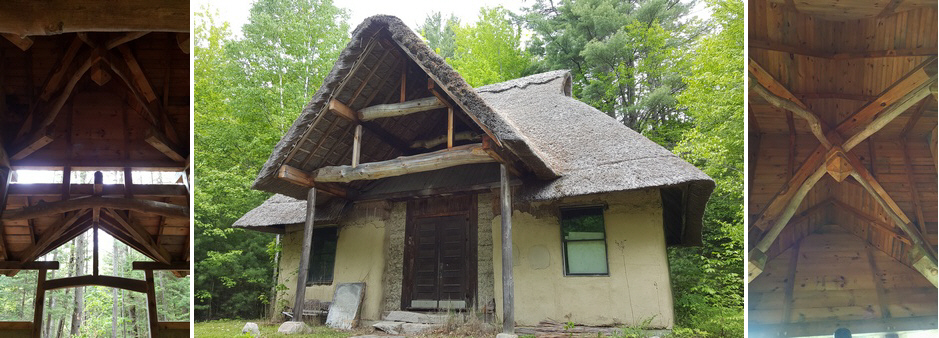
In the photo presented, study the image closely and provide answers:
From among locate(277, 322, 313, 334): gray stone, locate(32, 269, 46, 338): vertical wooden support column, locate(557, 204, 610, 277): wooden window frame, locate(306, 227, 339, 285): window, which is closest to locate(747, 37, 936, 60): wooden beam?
locate(557, 204, 610, 277): wooden window frame

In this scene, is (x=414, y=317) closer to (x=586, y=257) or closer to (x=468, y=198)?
(x=468, y=198)

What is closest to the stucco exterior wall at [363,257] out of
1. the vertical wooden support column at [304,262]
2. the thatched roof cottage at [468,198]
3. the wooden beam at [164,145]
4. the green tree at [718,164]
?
the thatched roof cottage at [468,198]

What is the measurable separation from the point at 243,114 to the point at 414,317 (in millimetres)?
7279

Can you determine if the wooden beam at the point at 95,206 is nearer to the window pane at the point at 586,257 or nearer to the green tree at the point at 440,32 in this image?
the window pane at the point at 586,257

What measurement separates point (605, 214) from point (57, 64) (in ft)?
19.3

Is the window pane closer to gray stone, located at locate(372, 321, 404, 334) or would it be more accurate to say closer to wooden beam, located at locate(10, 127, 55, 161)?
gray stone, located at locate(372, 321, 404, 334)

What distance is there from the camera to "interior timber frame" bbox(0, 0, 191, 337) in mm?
6242

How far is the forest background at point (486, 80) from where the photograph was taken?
344 inches

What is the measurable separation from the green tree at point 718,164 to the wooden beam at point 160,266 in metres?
6.39

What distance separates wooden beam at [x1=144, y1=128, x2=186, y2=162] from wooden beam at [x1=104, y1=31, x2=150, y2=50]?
934 mm

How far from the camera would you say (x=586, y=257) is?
6367 mm

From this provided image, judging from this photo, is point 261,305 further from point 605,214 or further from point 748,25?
point 748,25

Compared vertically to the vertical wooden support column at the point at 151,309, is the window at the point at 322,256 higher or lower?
higher

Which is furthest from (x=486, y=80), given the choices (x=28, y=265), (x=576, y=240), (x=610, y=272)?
(x=28, y=265)
